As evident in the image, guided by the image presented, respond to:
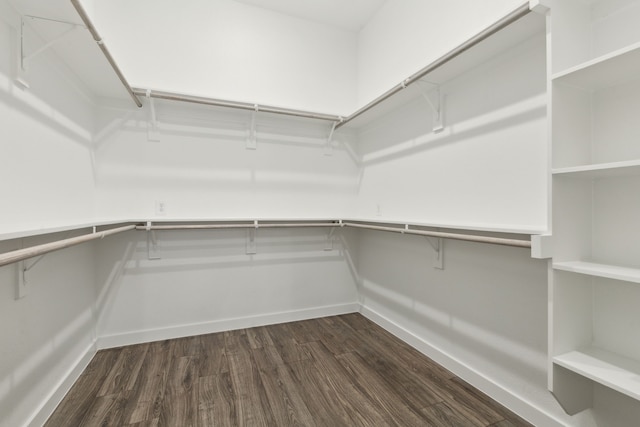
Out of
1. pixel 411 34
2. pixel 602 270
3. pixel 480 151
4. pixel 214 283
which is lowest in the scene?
pixel 214 283

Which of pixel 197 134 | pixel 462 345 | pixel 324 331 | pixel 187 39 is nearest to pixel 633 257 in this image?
pixel 462 345

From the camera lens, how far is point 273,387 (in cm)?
177

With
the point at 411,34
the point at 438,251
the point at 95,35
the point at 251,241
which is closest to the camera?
the point at 95,35

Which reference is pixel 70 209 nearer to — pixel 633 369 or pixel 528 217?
pixel 528 217

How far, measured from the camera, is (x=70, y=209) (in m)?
1.77

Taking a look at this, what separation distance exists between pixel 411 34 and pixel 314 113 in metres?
1.00

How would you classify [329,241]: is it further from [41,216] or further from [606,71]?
[606,71]

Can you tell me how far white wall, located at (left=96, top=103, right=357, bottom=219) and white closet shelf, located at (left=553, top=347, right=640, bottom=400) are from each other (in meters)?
2.11

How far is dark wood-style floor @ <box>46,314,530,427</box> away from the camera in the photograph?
4.96ft

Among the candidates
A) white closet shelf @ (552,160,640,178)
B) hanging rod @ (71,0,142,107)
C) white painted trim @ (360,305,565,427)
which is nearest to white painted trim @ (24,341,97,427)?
hanging rod @ (71,0,142,107)

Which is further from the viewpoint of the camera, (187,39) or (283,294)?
(283,294)

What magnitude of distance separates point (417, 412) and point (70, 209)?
235cm

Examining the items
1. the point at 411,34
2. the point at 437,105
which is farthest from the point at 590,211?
the point at 411,34

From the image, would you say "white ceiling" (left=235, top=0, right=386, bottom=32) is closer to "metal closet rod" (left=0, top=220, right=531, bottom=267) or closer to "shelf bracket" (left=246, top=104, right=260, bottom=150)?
"shelf bracket" (left=246, top=104, right=260, bottom=150)
